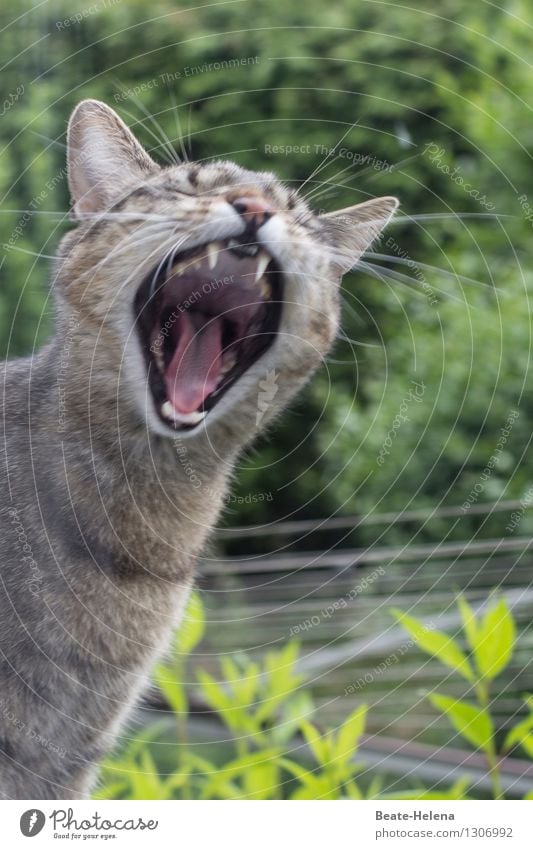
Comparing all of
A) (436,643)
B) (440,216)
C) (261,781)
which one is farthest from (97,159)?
(261,781)

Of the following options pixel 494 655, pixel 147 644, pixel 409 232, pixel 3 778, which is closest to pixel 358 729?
pixel 494 655

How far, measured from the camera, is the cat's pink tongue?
1894 mm

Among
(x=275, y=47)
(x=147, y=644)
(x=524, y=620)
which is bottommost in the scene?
(x=524, y=620)

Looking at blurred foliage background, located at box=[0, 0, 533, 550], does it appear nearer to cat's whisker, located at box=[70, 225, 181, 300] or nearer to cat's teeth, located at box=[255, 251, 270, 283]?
cat's whisker, located at box=[70, 225, 181, 300]

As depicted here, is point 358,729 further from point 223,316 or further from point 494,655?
point 223,316

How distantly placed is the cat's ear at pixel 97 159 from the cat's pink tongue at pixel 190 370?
10.4 inches

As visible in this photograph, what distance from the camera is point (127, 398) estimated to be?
6.54 feet

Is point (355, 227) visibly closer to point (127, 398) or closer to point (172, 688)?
point (127, 398)

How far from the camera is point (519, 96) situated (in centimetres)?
364

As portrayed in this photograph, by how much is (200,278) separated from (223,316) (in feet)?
0.27

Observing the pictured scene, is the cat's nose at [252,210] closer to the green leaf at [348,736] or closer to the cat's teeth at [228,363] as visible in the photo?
the cat's teeth at [228,363]

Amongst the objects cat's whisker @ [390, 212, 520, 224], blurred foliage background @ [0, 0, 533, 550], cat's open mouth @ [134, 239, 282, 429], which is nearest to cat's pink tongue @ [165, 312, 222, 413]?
cat's open mouth @ [134, 239, 282, 429]

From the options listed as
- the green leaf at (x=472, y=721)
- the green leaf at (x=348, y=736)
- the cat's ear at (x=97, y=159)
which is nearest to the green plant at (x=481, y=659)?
the green leaf at (x=472, y=721)

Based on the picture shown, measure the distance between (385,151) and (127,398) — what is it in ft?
6.92
